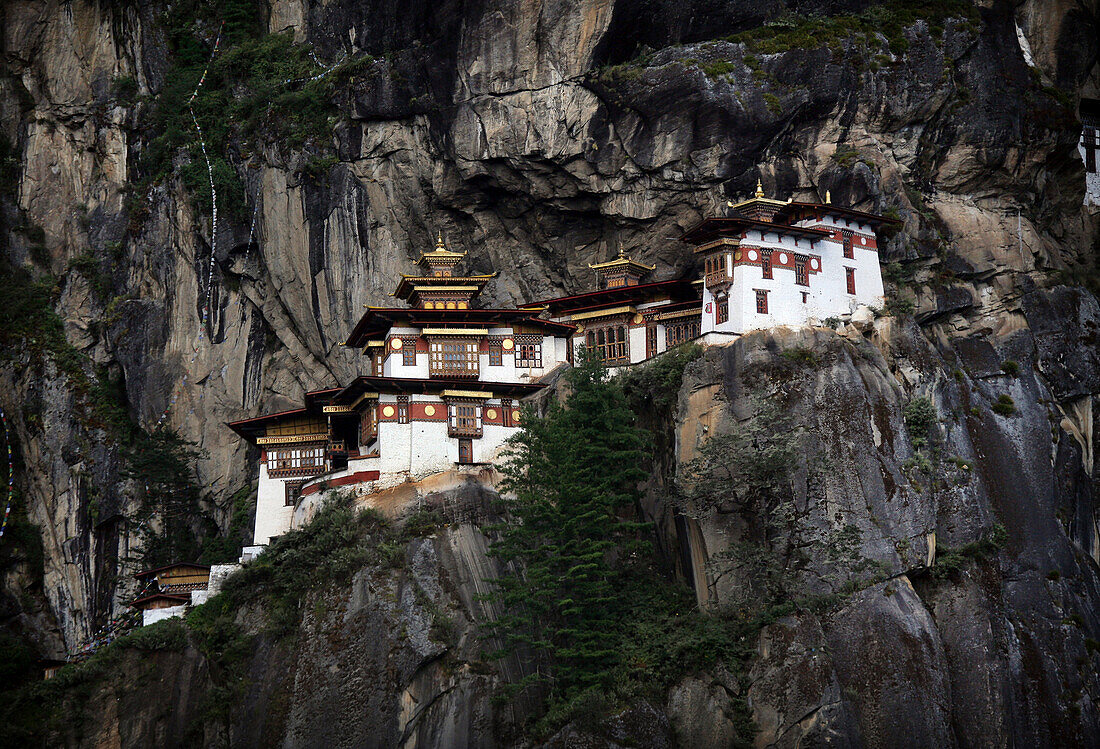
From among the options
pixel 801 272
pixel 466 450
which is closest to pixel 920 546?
pixel 801 272

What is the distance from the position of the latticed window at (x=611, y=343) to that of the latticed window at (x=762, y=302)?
8.06m

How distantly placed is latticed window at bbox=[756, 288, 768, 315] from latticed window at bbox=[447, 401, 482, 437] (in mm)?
13248

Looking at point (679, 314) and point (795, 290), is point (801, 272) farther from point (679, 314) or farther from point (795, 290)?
point (679, 314)

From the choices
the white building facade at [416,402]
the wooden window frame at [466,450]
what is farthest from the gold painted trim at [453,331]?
the wooden window frame at [466,450]

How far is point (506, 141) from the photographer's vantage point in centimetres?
6425

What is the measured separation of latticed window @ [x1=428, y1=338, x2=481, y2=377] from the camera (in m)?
58.5

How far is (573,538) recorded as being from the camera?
153 ft

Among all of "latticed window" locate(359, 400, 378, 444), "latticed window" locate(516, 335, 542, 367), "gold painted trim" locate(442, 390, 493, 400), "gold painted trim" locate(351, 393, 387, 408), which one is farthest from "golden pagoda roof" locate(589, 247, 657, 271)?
"latticed window" locate(359, 400, 378, 444)

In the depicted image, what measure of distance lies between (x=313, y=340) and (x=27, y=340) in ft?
56.0

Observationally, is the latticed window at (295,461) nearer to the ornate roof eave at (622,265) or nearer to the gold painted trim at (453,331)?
the gold painted trim at (453,331)

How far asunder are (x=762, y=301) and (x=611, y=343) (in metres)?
8.97

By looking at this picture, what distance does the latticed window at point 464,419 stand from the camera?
55412 mm

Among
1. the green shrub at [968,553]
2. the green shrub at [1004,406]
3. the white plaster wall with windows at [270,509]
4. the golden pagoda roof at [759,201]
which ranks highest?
the golden pagoda roof at [759,201]

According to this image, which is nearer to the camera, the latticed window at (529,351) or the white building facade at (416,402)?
the white building facade at (416,402)
